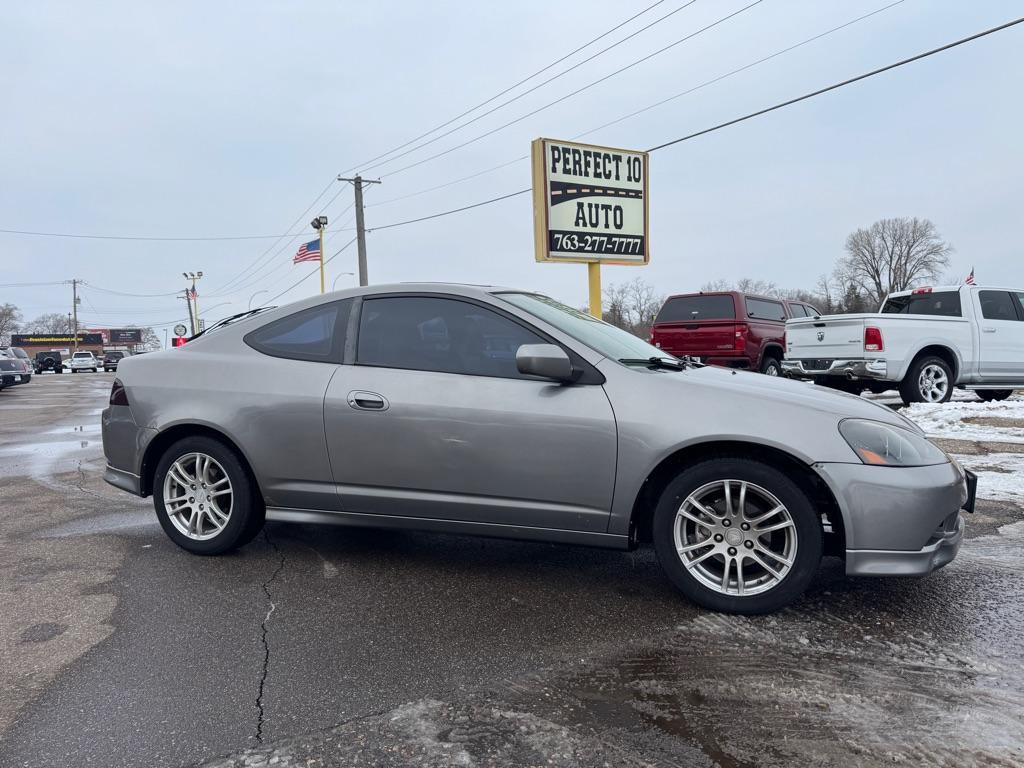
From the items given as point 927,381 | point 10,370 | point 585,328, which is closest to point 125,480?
point 585,328

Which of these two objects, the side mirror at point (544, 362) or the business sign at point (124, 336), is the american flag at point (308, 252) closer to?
the side mirror at point (544, 362)

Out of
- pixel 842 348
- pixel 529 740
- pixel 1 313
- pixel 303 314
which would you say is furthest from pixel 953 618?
pixel 1 313

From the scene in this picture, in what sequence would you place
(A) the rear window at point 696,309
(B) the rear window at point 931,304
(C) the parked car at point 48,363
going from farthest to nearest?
(C) the parked car at point 48,363 → (A) the rear window at point 696,309 → (B) the rear window at point 931,304

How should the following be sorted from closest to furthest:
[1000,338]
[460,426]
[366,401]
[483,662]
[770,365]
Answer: [483,662] → [460,426] → [366,401] → [1000,338] → [770,365]

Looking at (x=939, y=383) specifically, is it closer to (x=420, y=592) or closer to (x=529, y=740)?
(x=420, y=592)

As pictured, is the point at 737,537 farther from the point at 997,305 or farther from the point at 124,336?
the point at 124,336

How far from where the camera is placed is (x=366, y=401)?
3918 mm

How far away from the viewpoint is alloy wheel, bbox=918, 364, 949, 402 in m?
11.0

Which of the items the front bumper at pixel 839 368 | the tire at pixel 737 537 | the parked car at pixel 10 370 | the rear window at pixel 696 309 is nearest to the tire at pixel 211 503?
the tire at pixel 737 537

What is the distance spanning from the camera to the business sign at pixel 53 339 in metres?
91.2

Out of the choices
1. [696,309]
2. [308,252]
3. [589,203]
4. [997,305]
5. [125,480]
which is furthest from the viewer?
Answer: [308,252]

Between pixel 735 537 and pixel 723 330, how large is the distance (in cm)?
1161

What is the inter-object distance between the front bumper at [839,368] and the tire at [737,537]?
8.27 m

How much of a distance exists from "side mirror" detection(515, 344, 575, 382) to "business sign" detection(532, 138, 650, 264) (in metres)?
9.07
